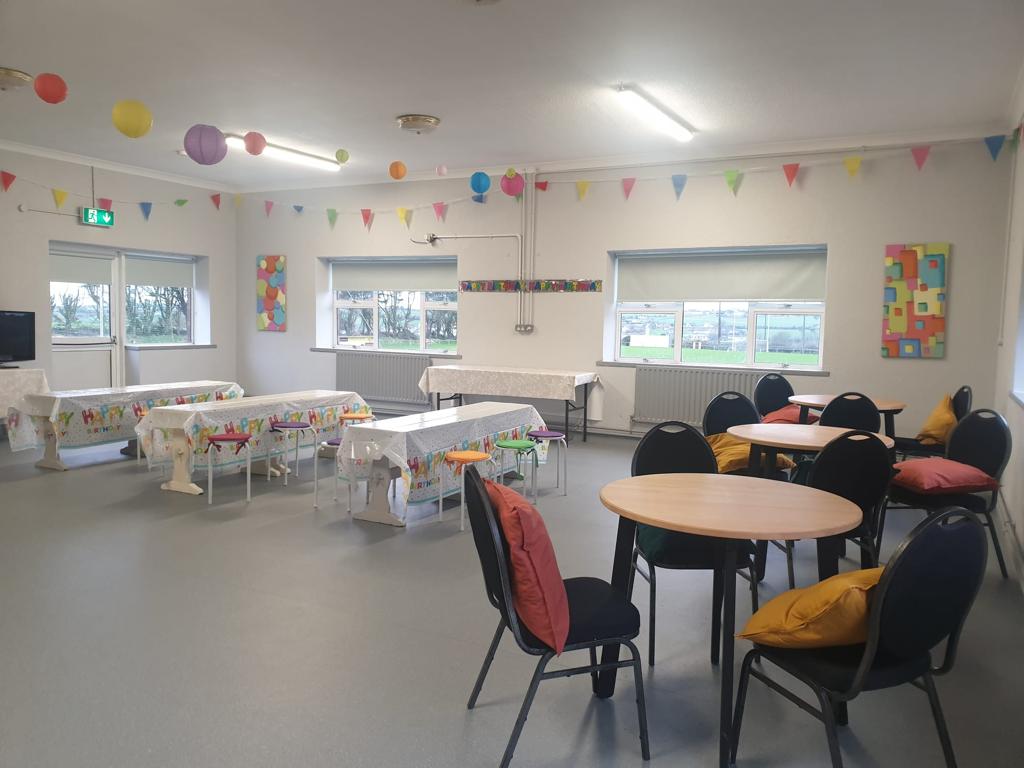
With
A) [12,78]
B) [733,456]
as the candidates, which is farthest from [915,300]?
[12,78]

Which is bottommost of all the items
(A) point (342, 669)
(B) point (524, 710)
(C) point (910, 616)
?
(A) point (342, 669)

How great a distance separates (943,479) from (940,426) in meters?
1.51

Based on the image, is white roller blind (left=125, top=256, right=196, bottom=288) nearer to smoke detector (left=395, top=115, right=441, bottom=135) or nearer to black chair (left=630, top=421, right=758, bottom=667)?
smoke detector (left=395, top=115, right=441, bottom=135)

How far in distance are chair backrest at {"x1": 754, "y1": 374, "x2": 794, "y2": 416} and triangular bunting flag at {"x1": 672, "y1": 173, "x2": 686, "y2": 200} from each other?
2214 mm

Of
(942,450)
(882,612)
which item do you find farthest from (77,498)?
(942,450)

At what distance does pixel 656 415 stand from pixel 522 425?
94.9 inches

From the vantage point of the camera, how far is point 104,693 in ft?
7.78

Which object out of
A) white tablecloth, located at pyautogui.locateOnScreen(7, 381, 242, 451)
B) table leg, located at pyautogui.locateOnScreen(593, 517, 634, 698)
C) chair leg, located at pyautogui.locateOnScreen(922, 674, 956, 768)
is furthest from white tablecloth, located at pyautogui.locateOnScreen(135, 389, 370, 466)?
chair leg, located at pyautogui.locateOnScreen(922, 674, 956, 768)

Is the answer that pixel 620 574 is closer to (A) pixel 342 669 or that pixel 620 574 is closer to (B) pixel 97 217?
(A) pixel 342 669

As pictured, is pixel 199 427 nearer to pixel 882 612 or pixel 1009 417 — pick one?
pixel 882 612

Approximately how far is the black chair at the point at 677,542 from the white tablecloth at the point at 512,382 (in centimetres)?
408

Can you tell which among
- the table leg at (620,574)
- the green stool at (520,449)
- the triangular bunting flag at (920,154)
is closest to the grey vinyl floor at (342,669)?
the table leg at (620,574)

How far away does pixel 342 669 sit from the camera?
2561 mm

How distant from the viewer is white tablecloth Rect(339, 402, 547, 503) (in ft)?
13.9
